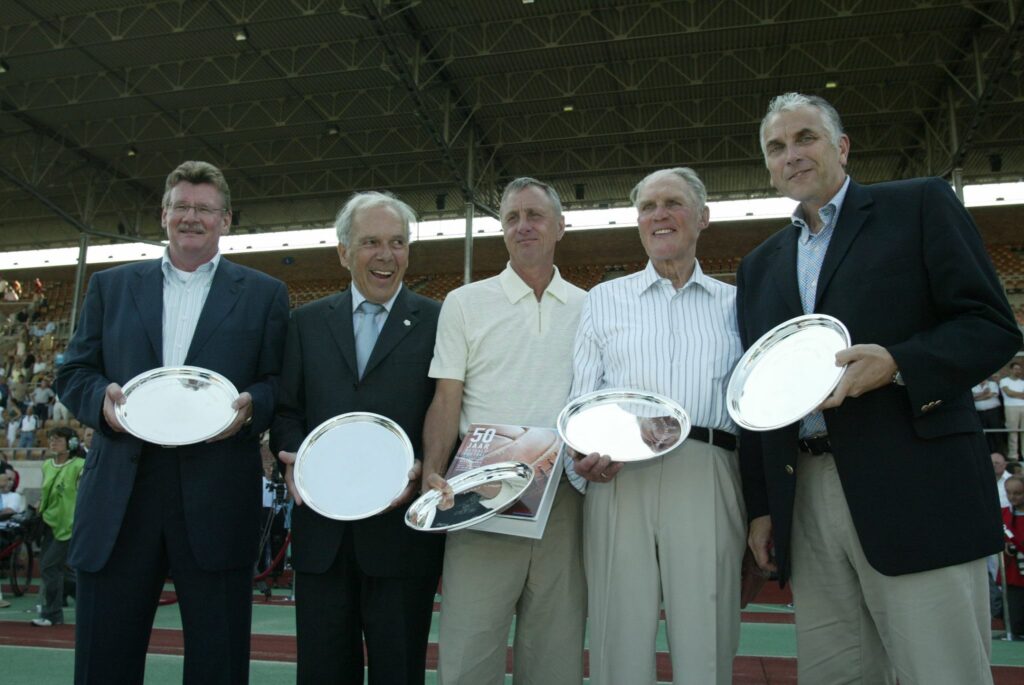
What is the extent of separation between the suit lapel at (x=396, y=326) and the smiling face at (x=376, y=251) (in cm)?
6

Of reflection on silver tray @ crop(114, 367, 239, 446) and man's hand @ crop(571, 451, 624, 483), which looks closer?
man's hand @ crop(571, 451, 624, 483)

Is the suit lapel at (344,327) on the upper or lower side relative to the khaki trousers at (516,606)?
upper

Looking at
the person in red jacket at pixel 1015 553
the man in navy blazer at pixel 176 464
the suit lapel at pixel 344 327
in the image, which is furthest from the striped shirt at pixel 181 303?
the person in red jacket at pixel 1015 553

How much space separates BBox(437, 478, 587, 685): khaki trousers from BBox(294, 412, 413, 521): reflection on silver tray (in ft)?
1.00

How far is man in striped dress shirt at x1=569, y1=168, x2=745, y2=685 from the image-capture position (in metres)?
2.15

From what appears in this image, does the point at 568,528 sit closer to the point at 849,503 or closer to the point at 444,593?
the point at 444,593

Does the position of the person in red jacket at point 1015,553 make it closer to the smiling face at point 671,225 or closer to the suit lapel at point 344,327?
the smiling face at point 671,225

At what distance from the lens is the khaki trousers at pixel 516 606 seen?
2.43m

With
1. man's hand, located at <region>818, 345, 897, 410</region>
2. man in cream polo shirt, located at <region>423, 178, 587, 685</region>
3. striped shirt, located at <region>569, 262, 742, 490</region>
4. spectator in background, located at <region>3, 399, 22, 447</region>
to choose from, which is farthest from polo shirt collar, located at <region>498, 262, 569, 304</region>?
spectator in background, located at <region>3, 399, 22, 447</region>

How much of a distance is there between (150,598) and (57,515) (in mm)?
6117

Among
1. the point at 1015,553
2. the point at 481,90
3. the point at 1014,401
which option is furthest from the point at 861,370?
the point at 481,90

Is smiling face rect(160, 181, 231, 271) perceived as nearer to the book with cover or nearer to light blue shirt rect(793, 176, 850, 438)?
the book with cover

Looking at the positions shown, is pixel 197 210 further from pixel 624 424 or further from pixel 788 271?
pixel 788 271

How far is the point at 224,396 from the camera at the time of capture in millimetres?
2395
